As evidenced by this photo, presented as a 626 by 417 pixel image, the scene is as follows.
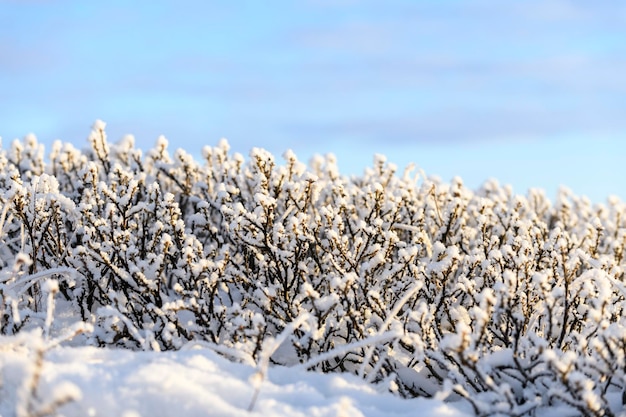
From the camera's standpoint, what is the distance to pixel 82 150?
8.98 m

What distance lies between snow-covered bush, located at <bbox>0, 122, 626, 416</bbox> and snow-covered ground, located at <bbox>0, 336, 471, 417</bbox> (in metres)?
0.14

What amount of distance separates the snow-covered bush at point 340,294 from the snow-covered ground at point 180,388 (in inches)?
5.5

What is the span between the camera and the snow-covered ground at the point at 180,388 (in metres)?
2.37

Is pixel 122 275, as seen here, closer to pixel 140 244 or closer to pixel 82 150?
pixel 140 244

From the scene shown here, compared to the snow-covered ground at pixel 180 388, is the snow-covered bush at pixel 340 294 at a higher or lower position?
higher

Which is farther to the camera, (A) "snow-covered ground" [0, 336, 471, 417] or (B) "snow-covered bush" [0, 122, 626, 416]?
(B) "snow-covered bush" [0, 122, 626, 416]

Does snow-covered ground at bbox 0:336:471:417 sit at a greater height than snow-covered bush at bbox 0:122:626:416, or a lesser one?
lesser

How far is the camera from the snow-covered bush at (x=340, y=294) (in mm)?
2883

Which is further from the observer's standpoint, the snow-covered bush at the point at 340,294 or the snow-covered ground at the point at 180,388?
the snow-covered bush at the point at 340,294

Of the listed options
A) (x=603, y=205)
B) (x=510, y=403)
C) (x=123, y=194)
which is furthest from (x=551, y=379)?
(x=603, y=205)

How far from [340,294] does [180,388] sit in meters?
1.11

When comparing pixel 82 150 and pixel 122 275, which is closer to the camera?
pixel 122 275

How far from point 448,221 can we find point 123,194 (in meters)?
2.53

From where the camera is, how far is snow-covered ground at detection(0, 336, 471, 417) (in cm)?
237
